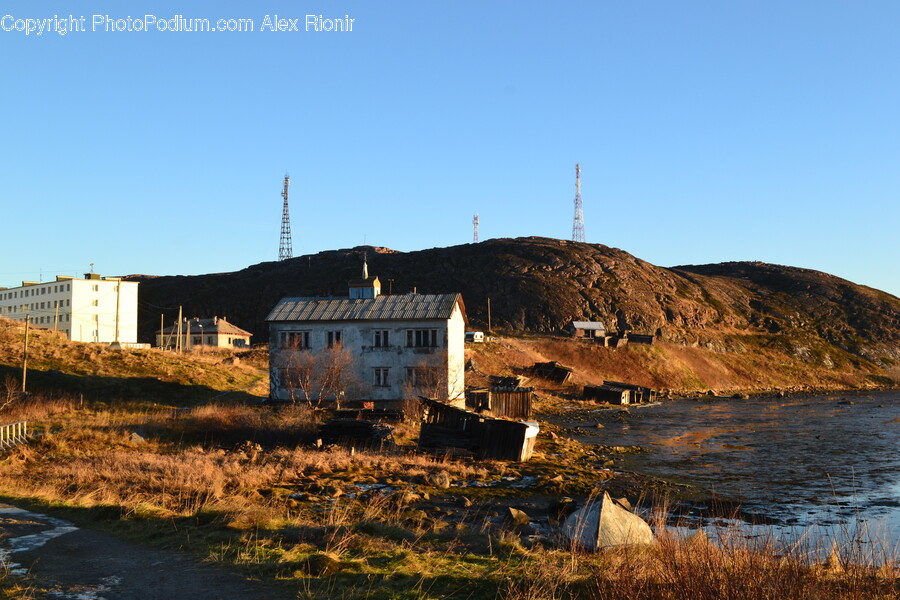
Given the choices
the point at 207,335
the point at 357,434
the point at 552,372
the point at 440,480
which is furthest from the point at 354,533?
the point at 207,335

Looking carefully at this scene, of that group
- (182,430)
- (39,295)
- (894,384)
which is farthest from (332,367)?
(894,384)

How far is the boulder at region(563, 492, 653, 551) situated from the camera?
1414 cm

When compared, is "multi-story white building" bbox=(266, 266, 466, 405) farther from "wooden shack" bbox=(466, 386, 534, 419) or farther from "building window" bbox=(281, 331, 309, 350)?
"wooden shack" bbox=(466, 386, 534, 419)

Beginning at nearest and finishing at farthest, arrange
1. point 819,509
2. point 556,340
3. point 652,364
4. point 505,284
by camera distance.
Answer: point 819,509
point 652,364
point 556,340
point 505,284

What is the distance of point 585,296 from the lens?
129750mm

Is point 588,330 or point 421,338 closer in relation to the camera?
point 421,338

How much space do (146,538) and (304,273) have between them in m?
141

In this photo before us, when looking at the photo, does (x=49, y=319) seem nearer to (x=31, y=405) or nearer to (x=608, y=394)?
(x=31, y=405)

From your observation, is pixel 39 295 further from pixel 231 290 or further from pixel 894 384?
pixel 894 384

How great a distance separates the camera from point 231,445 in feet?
113

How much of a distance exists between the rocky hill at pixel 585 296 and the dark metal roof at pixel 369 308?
225 feet

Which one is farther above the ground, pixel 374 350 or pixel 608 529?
pixel 374 350

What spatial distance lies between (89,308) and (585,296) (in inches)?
3222

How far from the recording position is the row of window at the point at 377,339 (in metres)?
47.1
